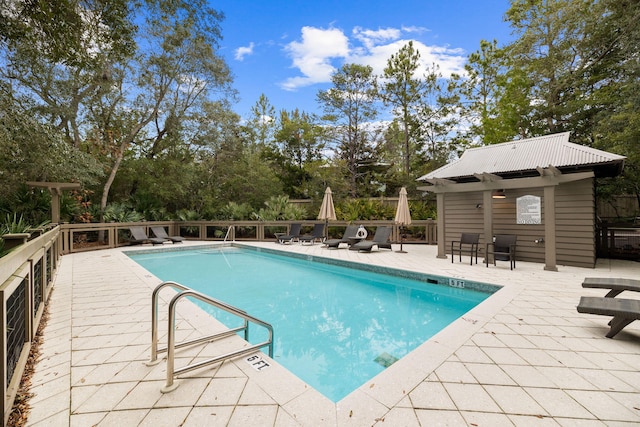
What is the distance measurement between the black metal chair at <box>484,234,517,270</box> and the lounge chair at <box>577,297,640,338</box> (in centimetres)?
360

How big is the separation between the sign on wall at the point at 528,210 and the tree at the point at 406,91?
830cm

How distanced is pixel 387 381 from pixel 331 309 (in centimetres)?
285

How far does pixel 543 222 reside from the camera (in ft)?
24.4

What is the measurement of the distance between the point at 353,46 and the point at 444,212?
39.0ft

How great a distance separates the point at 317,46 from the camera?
16.2 metres

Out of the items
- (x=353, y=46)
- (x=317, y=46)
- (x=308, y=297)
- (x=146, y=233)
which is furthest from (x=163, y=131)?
(x=308, y=297)

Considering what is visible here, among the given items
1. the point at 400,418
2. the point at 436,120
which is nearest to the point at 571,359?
the point at 400,418

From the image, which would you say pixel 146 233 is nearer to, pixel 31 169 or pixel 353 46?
pixel 31 169

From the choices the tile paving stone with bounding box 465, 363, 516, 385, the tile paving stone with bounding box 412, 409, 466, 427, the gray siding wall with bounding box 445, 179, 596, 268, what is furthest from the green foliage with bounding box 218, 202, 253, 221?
the tile paving stone with bounding box 412, 409, 466, 427

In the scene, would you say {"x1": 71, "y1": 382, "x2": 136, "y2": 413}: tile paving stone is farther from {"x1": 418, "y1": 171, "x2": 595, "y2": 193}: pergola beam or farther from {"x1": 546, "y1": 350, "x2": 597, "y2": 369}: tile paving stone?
{"x1": 418, "y1": 171, "x2": 595, "y2": 193}: pergola beam

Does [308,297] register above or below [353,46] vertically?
below

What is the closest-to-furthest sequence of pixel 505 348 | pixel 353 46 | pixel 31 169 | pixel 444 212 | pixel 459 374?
pixel 459 374
pixel 505 348
pixel 31 169
pixel 444 212
pixel 353 46

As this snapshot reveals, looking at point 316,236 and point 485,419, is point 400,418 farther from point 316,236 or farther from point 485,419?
point 316,236

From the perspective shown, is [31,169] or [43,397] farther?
[31,169]
